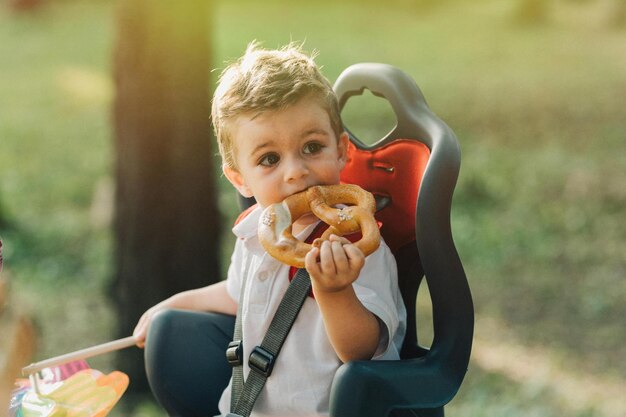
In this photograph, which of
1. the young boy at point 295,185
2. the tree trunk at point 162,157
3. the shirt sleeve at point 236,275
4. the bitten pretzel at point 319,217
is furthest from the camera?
the tree trunk at point 162,157

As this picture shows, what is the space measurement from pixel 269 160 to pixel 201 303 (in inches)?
23.3

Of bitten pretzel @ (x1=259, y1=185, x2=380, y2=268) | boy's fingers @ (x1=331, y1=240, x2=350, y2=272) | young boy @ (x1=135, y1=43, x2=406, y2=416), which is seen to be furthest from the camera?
young boy @ (x1=135, y1=43, x2=406, y2=416)

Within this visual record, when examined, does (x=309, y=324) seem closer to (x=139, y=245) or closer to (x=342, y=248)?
(x=342, y=248)

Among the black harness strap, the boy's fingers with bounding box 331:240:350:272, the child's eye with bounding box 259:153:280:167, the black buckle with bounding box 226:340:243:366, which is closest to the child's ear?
the child's eye with bounding box 259:153:280:167

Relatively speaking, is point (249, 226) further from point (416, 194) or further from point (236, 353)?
point (416, 194)

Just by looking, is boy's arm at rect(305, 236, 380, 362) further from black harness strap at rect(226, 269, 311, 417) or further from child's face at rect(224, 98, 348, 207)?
child's face at rect(224, 98, 348, 207)

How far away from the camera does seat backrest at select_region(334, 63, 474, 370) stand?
214 cm

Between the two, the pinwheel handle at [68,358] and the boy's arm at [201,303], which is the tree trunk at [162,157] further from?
the pinwheel handle at [68,358]

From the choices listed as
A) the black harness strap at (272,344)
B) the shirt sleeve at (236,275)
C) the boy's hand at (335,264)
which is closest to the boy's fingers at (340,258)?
the boy's hand at (335,264)

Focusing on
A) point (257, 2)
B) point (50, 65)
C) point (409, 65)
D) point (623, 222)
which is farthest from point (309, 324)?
point (257, 2)

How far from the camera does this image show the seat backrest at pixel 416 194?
Answer: 2141 mm

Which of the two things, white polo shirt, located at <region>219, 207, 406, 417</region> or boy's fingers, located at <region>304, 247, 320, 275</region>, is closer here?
boy's fingers, located at <region>304, 247, 320, 275</region>

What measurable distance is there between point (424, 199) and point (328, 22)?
1276 centimetres

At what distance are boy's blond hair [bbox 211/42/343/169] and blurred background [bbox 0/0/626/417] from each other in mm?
641
